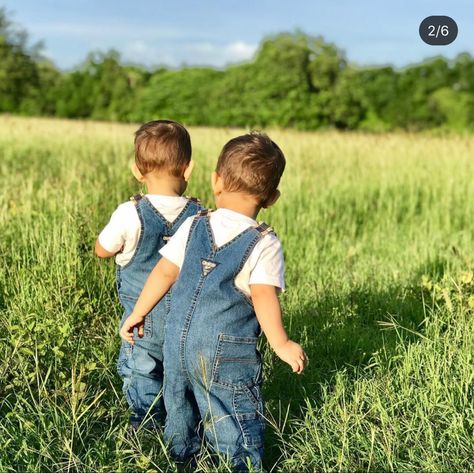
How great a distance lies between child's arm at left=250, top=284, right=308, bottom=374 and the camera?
7.12 ft

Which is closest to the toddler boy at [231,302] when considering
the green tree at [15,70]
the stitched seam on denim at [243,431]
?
the stitched seam on denim at [243,431]

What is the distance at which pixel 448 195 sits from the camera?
7.81 m

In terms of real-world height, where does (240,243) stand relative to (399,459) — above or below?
above

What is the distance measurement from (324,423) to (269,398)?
0.45 meters

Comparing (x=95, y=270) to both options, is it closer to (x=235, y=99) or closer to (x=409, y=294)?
(x=409, y=294)

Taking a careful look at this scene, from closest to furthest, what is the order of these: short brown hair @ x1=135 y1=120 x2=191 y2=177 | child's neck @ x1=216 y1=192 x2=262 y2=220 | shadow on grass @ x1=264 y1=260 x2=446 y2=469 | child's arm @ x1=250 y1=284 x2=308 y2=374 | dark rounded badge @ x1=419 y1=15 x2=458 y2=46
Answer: child's arm @ x1=250 y1=284 x2=308 y2=374, child's neck @ x1=216 y1=192 x2=262 y2=220, short brown hair @ x1=135 y1=120 x2=191 y2=177, shadow on grass @ x1=264 y1=260 x2=446 y2=469, dark rounded badge @ x1=419 y1=15 x2=458 y2=46

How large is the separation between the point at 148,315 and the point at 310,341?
108 centimetres

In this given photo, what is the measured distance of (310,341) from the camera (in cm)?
347

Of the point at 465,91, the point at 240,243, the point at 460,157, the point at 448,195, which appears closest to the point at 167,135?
the point at 240,243

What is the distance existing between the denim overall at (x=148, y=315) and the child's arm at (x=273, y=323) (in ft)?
1.94

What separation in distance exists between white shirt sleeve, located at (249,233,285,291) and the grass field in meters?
0.52

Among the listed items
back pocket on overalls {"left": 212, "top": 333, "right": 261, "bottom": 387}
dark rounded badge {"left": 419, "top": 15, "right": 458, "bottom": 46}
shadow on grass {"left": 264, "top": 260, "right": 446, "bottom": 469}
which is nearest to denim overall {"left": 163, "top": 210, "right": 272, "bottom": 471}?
back pocket on overalls {"left": 212, "top": 333, "right": 261, "bottom": 387}

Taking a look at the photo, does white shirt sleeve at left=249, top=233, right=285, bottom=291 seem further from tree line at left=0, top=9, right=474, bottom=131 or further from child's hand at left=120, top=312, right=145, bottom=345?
tree line at left=0, top=9, right=474, bottom=131

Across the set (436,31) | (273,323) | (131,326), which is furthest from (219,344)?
(436,31)
